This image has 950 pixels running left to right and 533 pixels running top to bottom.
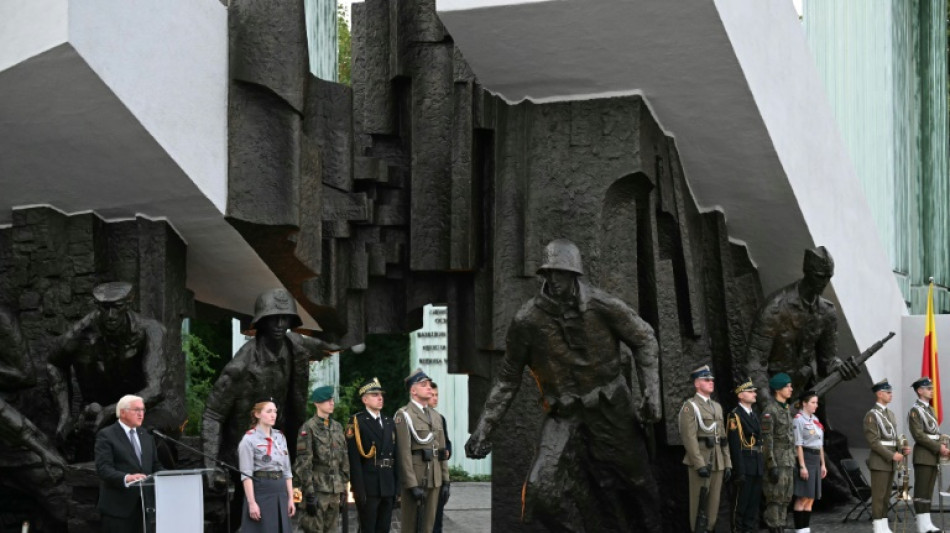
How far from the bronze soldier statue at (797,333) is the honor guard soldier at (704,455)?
72.5 inches

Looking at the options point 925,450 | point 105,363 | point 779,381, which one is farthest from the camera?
point 925,450

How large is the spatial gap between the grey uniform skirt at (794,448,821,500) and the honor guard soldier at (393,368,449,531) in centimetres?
296

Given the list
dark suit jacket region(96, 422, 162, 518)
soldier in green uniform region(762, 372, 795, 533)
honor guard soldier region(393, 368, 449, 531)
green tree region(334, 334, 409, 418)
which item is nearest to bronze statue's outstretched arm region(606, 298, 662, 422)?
honor guard soldier region(393, 368, 449, 531)

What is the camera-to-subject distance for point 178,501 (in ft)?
28.4

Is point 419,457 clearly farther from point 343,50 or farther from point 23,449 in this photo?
point 343,50

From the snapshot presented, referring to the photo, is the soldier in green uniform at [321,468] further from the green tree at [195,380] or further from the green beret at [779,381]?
the green tree at [195,380]

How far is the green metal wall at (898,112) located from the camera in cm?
1752

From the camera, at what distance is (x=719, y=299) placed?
45.2 feet

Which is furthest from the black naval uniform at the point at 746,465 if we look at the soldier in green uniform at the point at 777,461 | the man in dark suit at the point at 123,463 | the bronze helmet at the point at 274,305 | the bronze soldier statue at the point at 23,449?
the bronze soldier statue at the point at 23,449

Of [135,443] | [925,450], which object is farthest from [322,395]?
[925,450]

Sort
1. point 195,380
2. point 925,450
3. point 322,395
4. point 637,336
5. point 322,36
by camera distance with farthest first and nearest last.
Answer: point 195,380, point 322,36, point 925,450, point 322,395, point 637,336

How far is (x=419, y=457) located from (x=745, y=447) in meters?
2.57

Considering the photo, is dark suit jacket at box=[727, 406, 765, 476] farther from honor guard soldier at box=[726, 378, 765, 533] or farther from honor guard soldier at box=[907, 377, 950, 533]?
honor guard soldier at box=[907, 377, 950, 533]

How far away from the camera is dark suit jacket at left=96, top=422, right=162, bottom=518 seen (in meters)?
9.06
